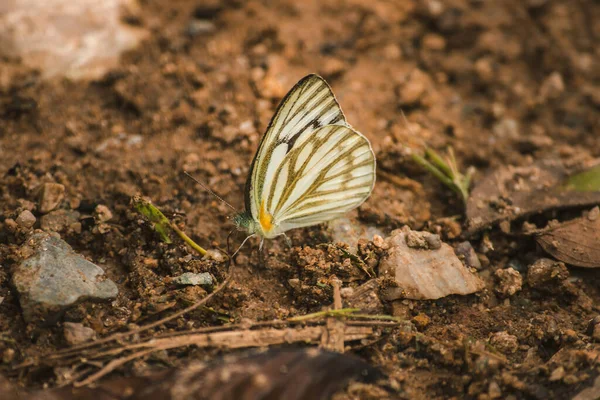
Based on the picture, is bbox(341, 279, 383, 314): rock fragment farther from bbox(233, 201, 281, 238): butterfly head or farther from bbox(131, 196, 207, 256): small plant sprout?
bbox(131, 196, 207, 256): small plant sprout

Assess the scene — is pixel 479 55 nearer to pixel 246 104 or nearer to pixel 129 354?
pixel 246 104

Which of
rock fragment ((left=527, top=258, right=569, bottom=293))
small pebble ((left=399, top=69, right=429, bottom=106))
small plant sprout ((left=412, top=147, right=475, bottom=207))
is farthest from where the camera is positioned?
small pebble ((left=399, top=69, right=429, bottom=106))

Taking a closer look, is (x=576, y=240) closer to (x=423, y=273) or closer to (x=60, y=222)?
(x=423, y=273)

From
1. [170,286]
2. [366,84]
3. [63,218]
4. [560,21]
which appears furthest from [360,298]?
[560,21]

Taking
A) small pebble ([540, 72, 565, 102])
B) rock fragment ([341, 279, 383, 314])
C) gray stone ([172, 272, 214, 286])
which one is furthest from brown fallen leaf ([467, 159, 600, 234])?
gray stone ([172, 272, 214, 286])

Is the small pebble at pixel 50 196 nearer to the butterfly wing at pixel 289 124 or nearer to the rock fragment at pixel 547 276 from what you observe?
the butterfly wing at pixel 289 124

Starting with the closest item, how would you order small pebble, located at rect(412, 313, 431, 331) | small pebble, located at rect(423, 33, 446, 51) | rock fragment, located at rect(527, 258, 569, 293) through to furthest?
1. small pebble, located at rect(412, 313, 431, 331)
2. rock fragment, located at rect(527, 258, 569, 293)
3. small pebble, located at rect(423, 33, 446, 51)

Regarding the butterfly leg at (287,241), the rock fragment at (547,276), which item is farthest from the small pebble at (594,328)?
the butterfly leg at (287,241)
